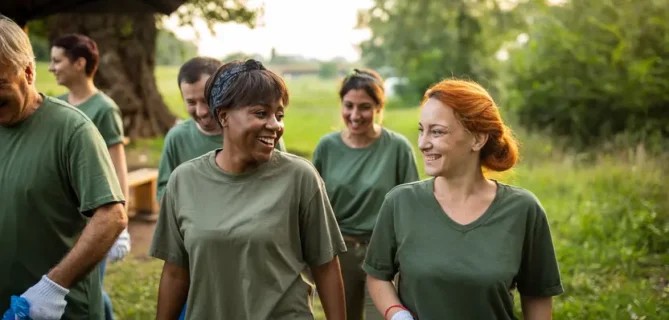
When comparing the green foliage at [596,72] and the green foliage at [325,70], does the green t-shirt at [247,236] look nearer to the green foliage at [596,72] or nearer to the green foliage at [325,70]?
the green foliage at [596,72]

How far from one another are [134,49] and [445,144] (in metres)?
17.5

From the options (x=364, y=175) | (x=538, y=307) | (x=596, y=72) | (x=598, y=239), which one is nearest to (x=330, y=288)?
Result: (x=538, y=307)

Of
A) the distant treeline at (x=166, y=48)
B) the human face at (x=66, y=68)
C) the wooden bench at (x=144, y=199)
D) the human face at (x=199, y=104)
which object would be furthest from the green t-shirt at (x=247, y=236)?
the distant treeline at (x=166, y=48)

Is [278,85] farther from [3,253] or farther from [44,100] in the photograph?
[3,253]

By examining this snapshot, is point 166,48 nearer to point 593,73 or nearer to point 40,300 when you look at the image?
point 593,73

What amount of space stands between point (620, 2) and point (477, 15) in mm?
10142

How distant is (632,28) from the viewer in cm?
1339

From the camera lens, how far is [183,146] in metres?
4.64

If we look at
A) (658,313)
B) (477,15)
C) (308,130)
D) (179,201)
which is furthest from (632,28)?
(308,130)

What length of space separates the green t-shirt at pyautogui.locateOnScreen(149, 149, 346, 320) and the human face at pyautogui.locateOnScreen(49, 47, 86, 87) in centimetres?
282

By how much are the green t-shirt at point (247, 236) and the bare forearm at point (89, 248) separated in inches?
7.1

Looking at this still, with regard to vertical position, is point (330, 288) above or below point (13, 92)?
below

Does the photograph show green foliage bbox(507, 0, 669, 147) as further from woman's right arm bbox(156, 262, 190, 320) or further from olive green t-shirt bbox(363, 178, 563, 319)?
woman's right arm bbox(156, 262, 190, 320)

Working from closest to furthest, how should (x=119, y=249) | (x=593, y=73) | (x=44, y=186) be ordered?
(x=44, y=186), (x=119, y=249), (x=593, y=73)
